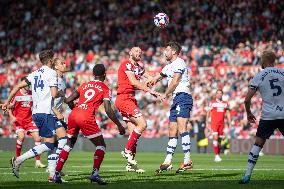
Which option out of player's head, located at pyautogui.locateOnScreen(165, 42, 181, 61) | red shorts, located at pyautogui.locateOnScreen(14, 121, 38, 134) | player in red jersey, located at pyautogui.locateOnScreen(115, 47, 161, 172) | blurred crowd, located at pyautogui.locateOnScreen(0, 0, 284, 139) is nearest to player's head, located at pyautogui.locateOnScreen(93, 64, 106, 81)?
player in red jersey, located at pyautogui.locateOnScreen(115, 47, 161, 172)

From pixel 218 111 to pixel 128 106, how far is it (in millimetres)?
10841

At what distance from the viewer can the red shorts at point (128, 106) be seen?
64.3ft

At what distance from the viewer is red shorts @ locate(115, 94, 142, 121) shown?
19609 millimetres

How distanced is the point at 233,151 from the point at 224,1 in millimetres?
9701

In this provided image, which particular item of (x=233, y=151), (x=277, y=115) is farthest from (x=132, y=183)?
(x=233, y=151)

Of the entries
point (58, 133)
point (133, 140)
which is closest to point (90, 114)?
point (58, 133)

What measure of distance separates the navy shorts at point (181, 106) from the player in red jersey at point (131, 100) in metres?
0.72

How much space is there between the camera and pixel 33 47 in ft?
159

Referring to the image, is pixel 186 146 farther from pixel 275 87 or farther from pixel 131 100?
pixel 275 87

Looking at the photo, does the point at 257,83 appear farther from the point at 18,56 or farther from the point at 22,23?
the point at 22,23

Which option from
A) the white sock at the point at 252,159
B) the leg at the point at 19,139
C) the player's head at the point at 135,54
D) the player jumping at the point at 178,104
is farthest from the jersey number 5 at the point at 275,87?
the leg at the point at 19,139

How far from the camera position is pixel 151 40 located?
4434cm

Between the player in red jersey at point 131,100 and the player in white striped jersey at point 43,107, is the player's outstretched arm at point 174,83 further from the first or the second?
the player in white striped jersey at point 43,107

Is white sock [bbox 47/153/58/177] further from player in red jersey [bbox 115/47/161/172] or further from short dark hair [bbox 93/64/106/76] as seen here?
player in red jersey [bbox 115/47/161/172]
